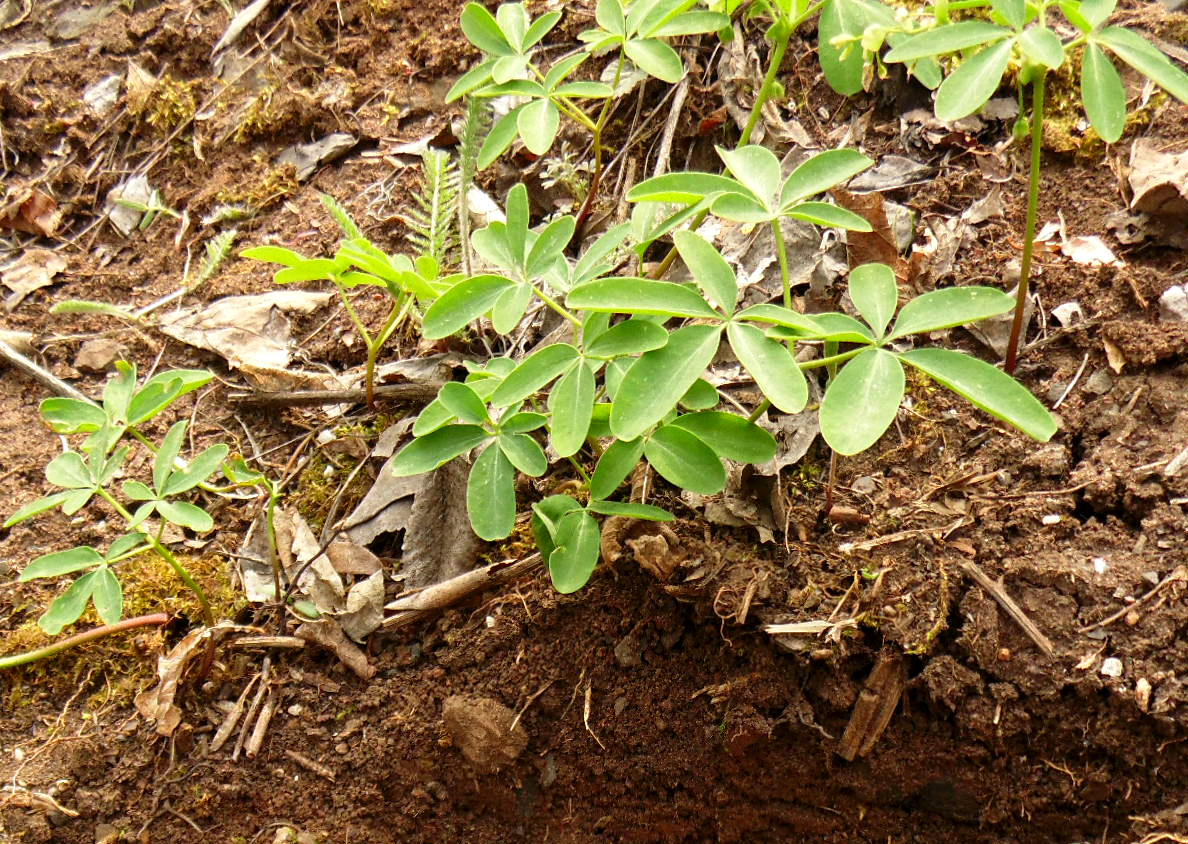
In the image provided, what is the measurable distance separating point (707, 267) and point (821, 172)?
292mm

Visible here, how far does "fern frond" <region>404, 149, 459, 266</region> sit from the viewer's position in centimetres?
245

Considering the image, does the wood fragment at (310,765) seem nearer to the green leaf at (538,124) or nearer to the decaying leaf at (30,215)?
the green leaf at (538,124)

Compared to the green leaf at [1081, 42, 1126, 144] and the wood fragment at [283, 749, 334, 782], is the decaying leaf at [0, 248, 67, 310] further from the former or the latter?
the green leaf at [1081, 42, 1126, 144]

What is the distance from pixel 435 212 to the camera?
2.46m

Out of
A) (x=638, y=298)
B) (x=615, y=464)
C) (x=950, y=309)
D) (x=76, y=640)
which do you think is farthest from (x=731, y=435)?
(x=76, y=640)

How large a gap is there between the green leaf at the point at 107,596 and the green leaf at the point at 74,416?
0.33 m

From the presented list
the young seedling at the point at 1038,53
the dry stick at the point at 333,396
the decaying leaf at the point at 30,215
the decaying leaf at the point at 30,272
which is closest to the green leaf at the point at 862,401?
the young seedling at the point at 1038,53

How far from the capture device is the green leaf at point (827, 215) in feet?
5.24

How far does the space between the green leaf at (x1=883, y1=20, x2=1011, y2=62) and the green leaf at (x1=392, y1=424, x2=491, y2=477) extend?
39.5 inches

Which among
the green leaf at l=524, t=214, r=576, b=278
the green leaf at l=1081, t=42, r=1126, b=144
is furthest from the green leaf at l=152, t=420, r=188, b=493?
the green leaf at l=1081, t=42, r=1126, b=144

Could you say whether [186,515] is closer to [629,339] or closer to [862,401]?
[629,339]

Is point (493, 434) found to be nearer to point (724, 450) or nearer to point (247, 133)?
point (724, 450)

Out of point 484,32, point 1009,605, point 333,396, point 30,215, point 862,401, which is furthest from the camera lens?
point 30,215

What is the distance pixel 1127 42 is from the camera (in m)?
1.55
